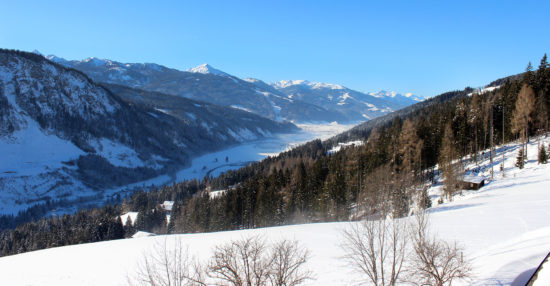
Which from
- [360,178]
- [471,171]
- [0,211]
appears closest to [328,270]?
[360,178]

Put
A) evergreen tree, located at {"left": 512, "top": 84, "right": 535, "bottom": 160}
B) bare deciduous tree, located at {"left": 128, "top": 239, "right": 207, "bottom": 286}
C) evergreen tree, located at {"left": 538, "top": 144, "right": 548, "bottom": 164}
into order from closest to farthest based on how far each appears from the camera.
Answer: bare deciduous tree, located at {"left": 128, "top": 239, "right": 207, "bottom": 286}, evergreen tree, located at {"left": 538, "top": 144, "right": 548, "bottom": 164}, evergreen tree, located at {"left": 512, "top": 84, "right": 535, "bottom": 160}

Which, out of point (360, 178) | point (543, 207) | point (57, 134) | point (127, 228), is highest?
point (57, 134)

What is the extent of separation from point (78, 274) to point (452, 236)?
37.4 metres

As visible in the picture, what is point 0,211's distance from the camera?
12862 cm

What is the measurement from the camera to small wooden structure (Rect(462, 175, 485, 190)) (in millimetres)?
49669

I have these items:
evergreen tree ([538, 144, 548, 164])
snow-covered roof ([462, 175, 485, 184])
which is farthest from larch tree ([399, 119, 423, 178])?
evergreen tree ([538, 144, 548, 164])

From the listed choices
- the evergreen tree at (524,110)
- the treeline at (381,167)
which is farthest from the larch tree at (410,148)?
the evergreen tree at (524,110)

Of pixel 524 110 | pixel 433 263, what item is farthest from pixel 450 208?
pixel 433 263

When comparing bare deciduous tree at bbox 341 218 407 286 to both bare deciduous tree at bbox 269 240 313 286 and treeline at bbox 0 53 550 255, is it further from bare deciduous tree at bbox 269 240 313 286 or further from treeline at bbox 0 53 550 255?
treeline at bbox 0 53 550 255

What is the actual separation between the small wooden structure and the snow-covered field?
2.48 metres

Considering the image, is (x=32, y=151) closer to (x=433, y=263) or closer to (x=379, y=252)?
(x=379, y=252)

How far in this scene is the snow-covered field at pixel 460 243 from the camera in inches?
701

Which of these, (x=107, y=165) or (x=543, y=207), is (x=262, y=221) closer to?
(x=543, y=207)

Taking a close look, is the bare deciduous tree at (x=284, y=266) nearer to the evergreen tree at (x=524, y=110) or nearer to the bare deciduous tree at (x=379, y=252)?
the bare deciduous tree at (x=379, y=252)
